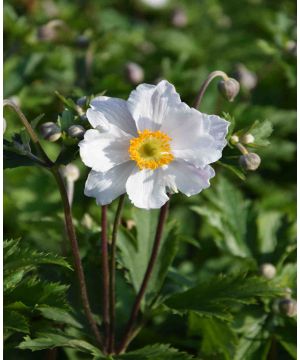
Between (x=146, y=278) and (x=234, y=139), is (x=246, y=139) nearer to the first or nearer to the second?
(x=234, y=139)

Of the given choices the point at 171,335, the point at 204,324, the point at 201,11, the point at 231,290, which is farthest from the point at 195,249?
the point at 201,11

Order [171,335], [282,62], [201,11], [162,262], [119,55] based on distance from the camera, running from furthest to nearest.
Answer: [201,11] → [119,55] → [282,62] → [171,335] → [162,262]

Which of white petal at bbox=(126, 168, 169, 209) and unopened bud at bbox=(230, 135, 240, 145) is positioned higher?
unopened bud at bbox=(230, 135, 240, 145)

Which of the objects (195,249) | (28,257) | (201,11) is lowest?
(195,249)

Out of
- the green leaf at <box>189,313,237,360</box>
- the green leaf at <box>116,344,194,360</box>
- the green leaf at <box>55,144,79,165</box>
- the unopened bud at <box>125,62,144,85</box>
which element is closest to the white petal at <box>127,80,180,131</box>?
the green leaf at <box>55,144,79,165</box>

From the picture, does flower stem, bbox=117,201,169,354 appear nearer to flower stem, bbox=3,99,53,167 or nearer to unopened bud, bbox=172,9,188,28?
flower stem, bbox=3,99,53,167

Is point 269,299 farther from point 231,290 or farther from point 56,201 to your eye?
point 56,201

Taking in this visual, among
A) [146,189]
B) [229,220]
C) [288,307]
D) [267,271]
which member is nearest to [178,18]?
[229,220]
